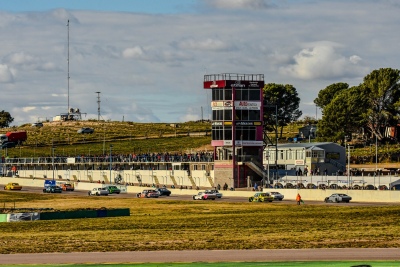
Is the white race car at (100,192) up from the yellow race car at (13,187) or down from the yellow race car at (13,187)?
down

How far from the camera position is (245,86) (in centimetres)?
13762

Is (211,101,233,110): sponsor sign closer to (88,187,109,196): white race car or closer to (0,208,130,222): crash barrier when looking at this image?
(88,187,109,196): white race car

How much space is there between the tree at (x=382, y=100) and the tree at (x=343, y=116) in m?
1.69

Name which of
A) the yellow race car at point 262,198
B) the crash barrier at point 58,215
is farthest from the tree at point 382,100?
the crash barrier at point 58,215

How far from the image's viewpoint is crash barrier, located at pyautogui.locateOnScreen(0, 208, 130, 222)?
78.7 meters

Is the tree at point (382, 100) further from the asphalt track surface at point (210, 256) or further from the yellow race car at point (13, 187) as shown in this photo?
the asphalt track surface at point (210, 256)

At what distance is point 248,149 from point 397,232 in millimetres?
78357

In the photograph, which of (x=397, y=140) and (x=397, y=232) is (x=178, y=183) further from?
(x=397, y=232)

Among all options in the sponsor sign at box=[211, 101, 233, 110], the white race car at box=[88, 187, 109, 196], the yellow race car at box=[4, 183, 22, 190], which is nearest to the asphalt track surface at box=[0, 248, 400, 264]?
the white race car at box=[88, 187, 109, 196]

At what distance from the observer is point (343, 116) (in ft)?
593

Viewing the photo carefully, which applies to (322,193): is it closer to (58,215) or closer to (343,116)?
(58,215)

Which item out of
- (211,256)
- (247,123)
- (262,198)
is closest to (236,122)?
(247,123)

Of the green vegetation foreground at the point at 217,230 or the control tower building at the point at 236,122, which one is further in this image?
the control tower building at the point at 236,122

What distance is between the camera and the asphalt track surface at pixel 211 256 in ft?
156
